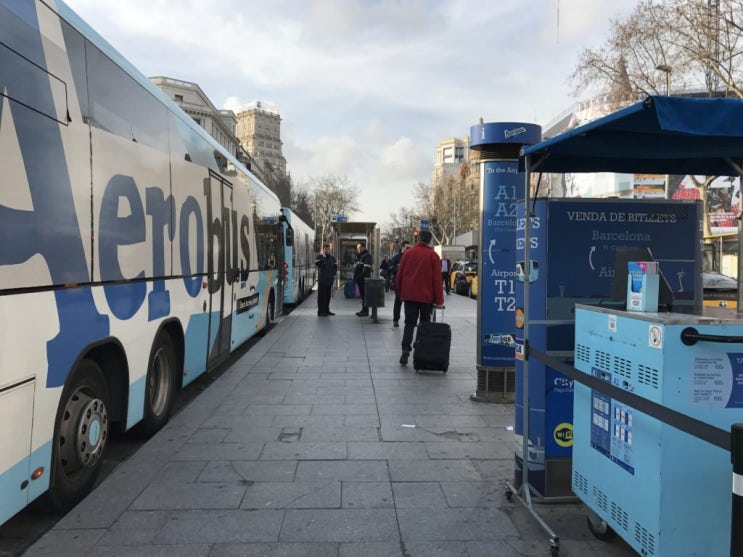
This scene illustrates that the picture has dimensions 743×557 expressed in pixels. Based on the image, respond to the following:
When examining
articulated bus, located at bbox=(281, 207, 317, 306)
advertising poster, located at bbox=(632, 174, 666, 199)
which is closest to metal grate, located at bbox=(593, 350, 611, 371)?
articulated bus, located at bbox=(281, 207, 317, 306)

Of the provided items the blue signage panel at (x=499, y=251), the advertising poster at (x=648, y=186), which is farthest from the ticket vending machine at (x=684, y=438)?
the advertising poster at (x=648, y=186)

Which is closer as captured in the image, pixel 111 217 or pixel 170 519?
pixel 170 519

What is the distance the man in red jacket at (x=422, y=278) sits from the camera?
8.31m

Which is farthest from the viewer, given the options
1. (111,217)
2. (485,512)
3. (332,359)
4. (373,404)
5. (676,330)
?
(332,359)

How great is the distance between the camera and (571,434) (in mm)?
4043

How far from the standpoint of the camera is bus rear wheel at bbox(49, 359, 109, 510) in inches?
144

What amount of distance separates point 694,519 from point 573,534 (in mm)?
1057

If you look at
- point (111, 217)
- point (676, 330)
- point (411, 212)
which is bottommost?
point (676, 330)

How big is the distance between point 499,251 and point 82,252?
4.48 m

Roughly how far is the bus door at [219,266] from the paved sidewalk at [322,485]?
770mm

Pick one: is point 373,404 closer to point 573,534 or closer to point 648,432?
point 573,534

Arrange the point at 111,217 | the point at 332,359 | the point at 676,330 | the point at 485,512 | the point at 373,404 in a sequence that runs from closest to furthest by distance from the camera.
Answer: the point at 676,330 < the point at 485,512 < the point at 111,217 < the point at 373,404 < the point at 332,359

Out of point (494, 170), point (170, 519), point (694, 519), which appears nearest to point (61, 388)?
point (170, 519)

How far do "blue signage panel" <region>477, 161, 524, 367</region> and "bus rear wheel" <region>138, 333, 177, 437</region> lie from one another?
3523mm
